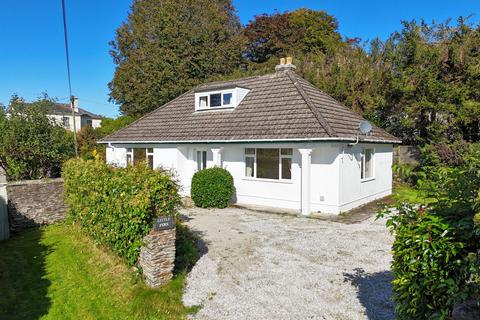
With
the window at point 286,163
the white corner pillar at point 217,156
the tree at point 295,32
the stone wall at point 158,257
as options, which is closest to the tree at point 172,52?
the tree at point 295,32

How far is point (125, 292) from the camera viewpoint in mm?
6547

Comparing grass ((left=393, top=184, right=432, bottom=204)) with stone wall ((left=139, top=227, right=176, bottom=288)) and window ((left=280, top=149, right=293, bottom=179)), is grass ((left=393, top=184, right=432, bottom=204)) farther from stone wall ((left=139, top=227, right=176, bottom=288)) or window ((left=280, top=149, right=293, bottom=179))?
window ((left=280, top=149, right=293, bottom=179))

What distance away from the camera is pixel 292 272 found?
7352mm

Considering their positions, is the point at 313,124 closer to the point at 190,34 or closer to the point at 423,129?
the point at 423,129

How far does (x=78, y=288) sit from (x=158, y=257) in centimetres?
199

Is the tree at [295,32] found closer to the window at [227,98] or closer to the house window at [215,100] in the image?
the house window at [215,100]

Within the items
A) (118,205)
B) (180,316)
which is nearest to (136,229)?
(118,205)

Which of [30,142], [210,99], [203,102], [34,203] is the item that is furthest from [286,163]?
[30,142]

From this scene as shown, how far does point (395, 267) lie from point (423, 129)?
732 inches

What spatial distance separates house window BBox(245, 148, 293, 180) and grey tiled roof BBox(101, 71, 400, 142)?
0.91m

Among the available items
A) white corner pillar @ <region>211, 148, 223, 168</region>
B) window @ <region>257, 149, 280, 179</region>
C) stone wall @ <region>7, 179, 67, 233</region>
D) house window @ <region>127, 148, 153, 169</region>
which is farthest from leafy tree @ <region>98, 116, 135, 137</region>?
window @ <region>257, 149, 280, 179</region>

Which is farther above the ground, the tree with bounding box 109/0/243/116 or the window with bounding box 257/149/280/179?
the tree with bounding box 109/0/243/116

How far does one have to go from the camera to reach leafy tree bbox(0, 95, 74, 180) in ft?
46.5

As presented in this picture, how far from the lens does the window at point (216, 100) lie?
1893 centimetres
